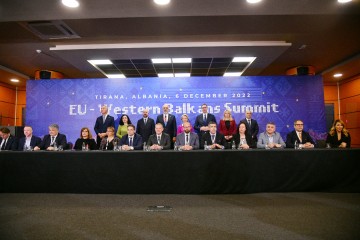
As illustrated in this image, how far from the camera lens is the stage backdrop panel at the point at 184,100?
6246 mm

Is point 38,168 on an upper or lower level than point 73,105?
lower

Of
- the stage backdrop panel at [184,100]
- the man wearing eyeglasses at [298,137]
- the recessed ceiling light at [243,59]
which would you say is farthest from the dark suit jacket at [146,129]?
the recessed ceiling light at [243,59]

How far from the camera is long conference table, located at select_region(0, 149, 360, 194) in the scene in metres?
2.98

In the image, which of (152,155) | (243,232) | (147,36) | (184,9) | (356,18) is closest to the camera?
(243,232)

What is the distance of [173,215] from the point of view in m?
2.31

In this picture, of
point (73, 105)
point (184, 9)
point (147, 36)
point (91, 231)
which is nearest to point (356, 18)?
point (184, 9)

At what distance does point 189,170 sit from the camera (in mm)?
2984

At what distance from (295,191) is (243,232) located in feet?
5.01

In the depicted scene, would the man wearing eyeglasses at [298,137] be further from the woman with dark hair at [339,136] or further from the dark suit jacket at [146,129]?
the dark suit jacket at [146,129]

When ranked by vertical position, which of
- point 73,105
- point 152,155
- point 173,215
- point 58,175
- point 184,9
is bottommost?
point 173,215

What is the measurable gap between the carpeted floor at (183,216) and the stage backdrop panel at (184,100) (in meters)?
3.41

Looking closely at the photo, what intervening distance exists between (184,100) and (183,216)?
4.22 m

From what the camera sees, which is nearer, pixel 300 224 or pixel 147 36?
pixel 300 224

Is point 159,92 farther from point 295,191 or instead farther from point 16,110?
point 16,110
